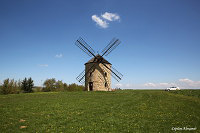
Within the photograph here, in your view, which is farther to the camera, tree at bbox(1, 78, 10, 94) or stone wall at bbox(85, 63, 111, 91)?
tree at bbox(1, 78, 10, 94)

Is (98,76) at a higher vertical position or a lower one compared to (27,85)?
higher

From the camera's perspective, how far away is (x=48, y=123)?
10.6m

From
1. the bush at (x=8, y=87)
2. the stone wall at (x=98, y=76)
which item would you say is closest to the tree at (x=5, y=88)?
the bush at (x=8, y=87)

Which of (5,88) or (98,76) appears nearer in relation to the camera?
(98,76)

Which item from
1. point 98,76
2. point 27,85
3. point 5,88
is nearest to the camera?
point 98,76

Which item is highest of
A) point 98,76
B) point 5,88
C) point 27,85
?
point 98,76

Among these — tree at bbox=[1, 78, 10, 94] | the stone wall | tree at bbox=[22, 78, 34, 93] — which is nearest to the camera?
the stone wall

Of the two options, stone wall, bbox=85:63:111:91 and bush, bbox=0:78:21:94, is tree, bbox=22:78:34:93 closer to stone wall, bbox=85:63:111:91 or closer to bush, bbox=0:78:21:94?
bush, bbox=0:78:21:94

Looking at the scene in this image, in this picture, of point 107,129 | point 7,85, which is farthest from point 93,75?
point 7,85

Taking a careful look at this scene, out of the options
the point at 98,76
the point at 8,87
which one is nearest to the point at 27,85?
the point at 8,87

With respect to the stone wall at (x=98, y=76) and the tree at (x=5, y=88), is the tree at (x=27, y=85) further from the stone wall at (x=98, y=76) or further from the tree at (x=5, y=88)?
the stone wall at (x=98, y=76)

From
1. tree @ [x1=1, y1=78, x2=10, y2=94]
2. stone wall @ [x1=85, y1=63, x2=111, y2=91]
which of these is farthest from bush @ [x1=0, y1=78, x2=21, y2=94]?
stone wall @ [x1=85, y1=63, x2=111, y2=91]

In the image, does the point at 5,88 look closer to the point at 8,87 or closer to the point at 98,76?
the point at 8,87

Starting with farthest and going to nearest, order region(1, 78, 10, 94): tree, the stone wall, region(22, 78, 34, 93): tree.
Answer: region(22, 78, 34, 93): tree < region(1, 78, 10, 94): tree < the stone wall
